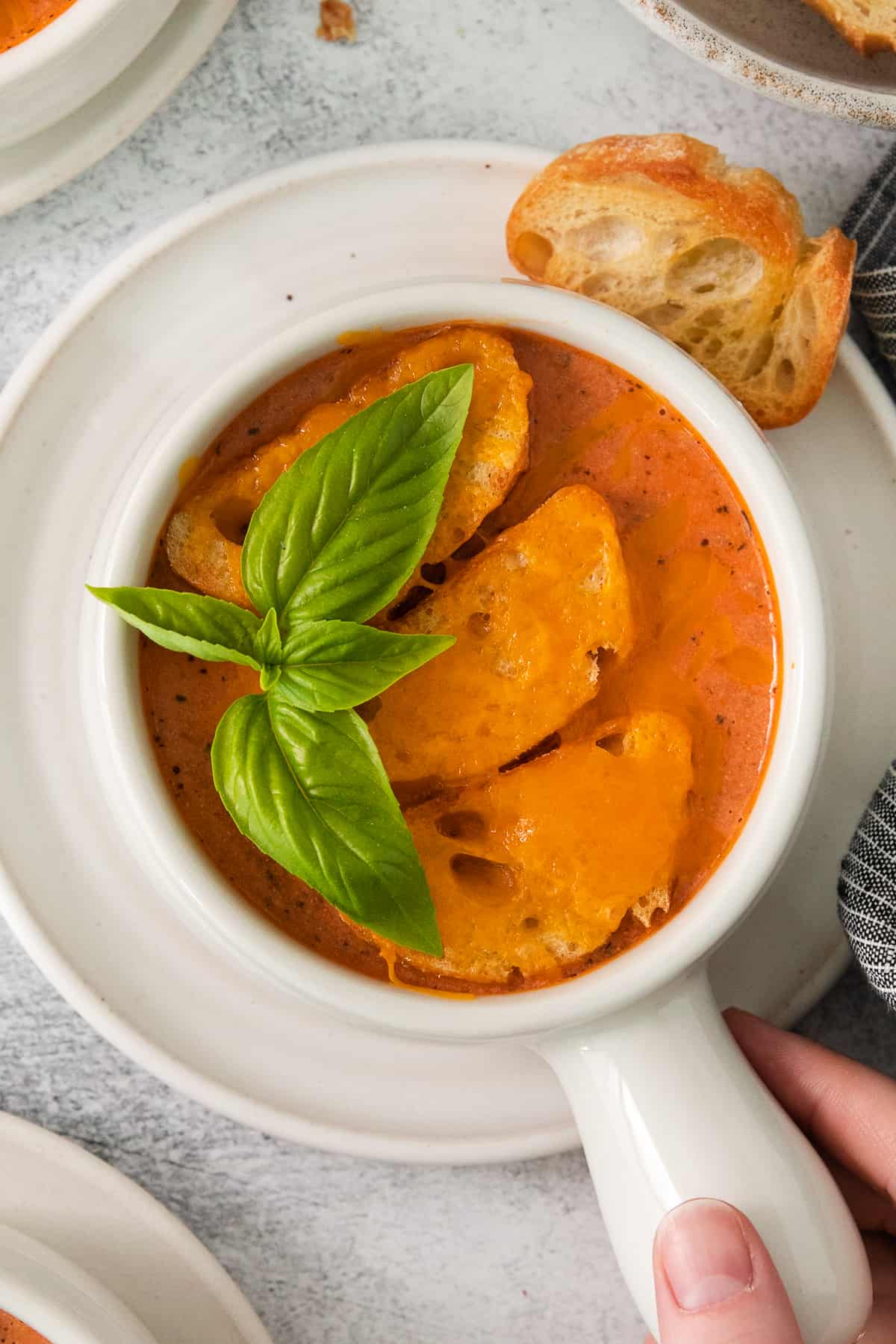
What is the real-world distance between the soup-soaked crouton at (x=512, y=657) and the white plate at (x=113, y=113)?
0.88 metres

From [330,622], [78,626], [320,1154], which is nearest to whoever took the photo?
[330,622]

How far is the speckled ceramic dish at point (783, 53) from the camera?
157 centimetres

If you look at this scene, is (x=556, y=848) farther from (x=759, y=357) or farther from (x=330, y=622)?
(x=759, y=357)

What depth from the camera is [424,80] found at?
183 centimetres

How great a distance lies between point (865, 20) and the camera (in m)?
1.64

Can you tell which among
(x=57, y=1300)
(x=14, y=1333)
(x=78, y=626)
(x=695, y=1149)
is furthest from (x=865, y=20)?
(x=14, y=1333)

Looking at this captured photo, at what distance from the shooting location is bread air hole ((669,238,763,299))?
165cm

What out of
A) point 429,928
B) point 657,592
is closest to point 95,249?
point 657,592

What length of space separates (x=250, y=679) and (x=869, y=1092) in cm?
103

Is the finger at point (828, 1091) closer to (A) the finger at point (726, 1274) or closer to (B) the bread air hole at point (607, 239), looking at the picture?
(A) the finger at point (726, 1274)

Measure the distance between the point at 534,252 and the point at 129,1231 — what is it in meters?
1.52

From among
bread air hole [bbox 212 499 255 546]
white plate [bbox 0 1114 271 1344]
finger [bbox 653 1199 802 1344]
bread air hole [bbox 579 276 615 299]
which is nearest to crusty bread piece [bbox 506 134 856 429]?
bread air hole [bbox 579 276 615 299]

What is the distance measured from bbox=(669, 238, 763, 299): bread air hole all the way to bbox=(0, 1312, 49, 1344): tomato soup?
1735mm

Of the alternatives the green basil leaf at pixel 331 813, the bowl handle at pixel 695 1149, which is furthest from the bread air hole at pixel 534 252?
the bowl handle at pixel 695 1149
